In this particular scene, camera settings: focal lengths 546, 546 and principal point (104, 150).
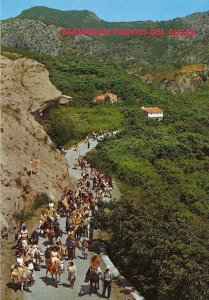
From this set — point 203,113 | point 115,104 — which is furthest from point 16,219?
point 203,113

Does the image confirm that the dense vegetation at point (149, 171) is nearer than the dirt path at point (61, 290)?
No

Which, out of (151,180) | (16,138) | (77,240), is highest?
(16,138)

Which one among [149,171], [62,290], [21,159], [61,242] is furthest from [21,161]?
[149,171]

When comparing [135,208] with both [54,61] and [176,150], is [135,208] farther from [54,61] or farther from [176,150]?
[54,61]

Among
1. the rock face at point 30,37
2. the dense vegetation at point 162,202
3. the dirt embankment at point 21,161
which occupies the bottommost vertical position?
the dense vegetation at point 162,202

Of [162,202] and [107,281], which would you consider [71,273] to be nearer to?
[107,281]

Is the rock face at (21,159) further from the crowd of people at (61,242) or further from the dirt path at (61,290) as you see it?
the dirt path at (61,290)

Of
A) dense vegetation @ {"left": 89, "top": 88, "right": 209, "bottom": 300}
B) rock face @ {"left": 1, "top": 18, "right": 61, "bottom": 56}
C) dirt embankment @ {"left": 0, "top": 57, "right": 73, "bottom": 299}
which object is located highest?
rock face @ {"left": 1, "top": 18, "right": 61, "bottom": 56}

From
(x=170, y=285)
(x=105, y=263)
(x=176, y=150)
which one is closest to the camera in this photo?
(x=170, y=285)

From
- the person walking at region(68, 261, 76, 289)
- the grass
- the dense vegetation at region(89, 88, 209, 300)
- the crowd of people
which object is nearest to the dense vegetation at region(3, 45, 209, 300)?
the dense vegetation at region(89, 88, 209, 300)

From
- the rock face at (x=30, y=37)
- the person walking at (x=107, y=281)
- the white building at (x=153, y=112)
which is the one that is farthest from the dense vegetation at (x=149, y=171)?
the rock face at (x=30, y=37)

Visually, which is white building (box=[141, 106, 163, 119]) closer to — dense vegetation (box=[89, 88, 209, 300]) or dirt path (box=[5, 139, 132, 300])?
dense vegetation (box=[89, 88, 209, 300])
